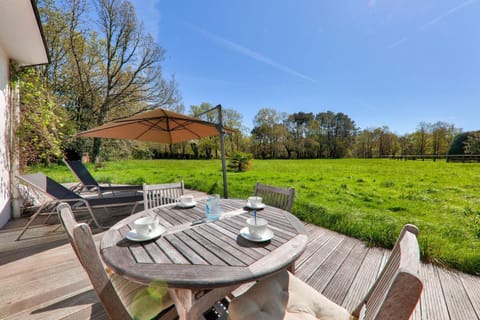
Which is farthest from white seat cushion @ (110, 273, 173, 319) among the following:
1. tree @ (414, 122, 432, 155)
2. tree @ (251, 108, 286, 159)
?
tree @ (414, 122, 432, 155)

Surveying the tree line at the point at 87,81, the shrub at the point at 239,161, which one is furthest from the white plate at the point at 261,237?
the shrub at the point at 239,161

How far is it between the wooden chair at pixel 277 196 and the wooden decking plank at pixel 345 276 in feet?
2.81

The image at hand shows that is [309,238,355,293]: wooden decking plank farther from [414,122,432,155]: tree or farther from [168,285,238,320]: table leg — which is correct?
[414,122,432,155]: tree

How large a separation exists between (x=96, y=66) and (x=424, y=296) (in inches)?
537

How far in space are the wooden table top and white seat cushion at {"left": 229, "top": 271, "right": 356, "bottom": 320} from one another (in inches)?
7.7

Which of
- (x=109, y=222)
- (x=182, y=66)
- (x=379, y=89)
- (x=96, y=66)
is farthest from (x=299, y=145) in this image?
(x=109, y=222)

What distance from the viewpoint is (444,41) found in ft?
17.3

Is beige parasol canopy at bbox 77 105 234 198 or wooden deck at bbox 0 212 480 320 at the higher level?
beige parasol canopy at bbox 77 105 234 198

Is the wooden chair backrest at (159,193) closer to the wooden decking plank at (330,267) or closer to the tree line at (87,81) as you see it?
the wooden decking plank at (330,267)

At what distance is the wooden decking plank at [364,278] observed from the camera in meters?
1.61

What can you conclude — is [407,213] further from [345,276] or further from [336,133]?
[336,133]

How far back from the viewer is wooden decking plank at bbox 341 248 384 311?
161 centimetres

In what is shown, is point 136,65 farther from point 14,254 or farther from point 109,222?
point 14,254

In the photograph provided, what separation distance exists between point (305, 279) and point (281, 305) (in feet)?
3.64
